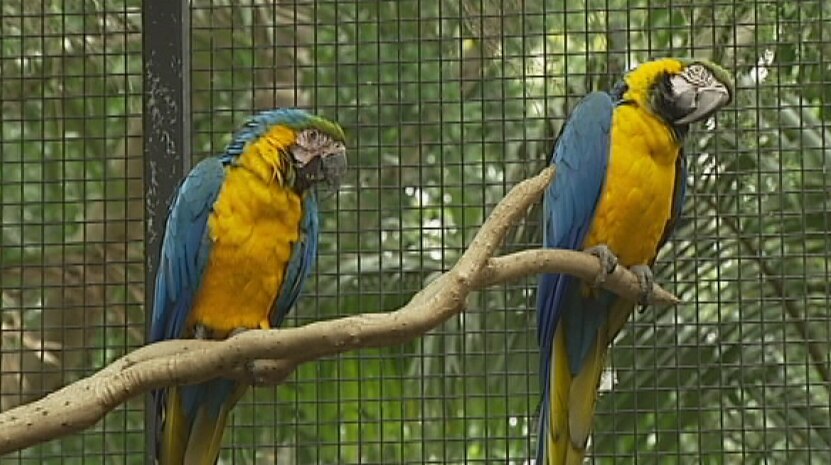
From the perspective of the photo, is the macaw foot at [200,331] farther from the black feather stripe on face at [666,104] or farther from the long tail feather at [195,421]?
the black feather stripe on face at [666,104]

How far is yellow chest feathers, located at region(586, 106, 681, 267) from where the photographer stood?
2387 mm

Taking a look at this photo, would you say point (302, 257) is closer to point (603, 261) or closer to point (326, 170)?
point (326, 170)

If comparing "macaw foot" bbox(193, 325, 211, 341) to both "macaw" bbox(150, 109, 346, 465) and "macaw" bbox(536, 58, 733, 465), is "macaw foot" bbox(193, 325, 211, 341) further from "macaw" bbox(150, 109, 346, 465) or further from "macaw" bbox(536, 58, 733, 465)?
"macaw" bbox(536, 58, 733, 465)

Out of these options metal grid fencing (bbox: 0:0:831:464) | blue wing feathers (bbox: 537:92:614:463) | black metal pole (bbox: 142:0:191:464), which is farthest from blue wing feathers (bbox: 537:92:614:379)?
black metal pole (bbox: 142:0:191:464)

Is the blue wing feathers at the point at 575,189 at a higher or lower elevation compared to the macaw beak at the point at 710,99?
lower

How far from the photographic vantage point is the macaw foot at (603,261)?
223cm

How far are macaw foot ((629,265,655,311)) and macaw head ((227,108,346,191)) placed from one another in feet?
1.58

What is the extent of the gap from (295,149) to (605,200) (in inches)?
19.4

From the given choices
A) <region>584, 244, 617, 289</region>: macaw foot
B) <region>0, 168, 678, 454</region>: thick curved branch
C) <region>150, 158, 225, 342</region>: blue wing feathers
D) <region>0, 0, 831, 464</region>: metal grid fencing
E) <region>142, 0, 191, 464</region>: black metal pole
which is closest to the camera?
<region>0, 168, 678, 454</region>: thick curved branch

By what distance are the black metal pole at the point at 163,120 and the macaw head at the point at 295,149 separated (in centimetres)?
20

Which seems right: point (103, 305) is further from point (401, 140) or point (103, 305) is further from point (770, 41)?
point (770, 41)

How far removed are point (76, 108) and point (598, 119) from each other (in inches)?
56.8

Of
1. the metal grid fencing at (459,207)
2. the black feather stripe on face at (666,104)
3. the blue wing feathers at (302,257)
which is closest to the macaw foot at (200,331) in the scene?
the blue wing feathers at (302,257)

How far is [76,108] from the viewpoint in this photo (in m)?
3.40
